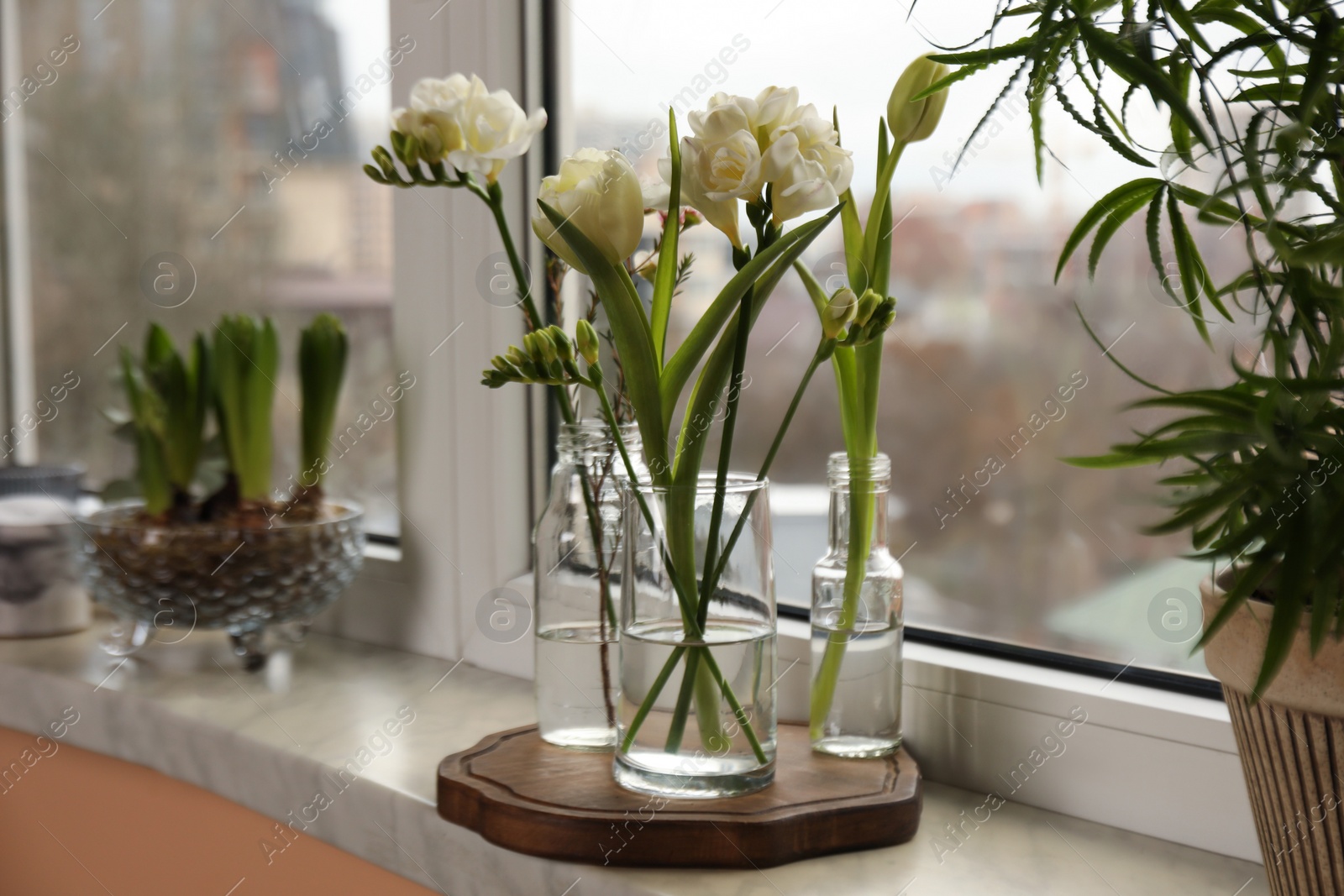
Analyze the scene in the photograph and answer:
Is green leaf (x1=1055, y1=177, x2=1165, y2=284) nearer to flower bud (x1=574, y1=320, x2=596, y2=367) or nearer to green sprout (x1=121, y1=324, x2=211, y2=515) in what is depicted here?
flower bud (x1=574, y1=320, x2=596, y2=367)

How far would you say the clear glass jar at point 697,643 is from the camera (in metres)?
0.65

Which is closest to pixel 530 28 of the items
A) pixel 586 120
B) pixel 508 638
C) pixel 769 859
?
pixel 586 120

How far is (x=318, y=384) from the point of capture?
1102mm

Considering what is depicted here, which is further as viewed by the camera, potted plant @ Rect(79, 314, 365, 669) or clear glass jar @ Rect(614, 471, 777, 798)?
potted plant @ Rect(79, 314, 365, 669)

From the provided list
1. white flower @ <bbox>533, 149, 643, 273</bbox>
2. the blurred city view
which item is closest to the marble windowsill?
the blurred city view

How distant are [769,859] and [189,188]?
1.14 meters

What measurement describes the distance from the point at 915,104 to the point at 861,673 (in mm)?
363

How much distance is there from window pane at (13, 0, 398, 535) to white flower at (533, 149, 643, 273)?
1.79 ft

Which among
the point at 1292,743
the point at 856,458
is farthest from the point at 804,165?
the point at 1292,743

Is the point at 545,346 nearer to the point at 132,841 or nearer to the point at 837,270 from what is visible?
the point at 837,270

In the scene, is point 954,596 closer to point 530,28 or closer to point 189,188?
point 530,28

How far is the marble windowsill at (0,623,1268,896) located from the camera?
637 millimetres

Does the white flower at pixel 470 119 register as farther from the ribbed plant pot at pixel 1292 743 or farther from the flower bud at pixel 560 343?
the ribbed plant pot at pixel 1292 743

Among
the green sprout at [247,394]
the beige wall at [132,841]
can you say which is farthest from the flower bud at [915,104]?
the green sprout at [247,394]
